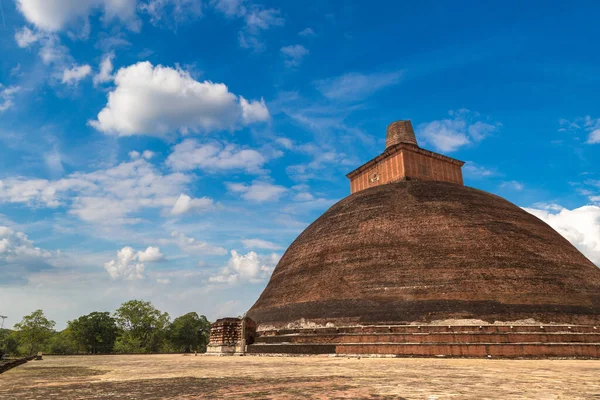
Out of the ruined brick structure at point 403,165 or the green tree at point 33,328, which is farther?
the green tree at point 33,328

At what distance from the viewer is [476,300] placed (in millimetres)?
17328

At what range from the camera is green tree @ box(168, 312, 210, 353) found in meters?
61.0

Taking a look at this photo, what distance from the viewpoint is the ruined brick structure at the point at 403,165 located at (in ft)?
93.7

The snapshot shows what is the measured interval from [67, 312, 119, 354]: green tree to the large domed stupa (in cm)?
4298

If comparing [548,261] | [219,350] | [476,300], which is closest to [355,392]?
[476,300]

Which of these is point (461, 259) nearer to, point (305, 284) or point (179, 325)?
point (305, 284)

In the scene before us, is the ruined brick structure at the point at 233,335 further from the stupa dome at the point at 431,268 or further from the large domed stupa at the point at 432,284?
the stupa dome at the point at 431,268

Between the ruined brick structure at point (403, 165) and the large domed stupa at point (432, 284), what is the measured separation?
223 centimetres

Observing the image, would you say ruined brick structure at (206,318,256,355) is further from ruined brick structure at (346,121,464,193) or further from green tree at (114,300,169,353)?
green tree at (114,300,169,353)

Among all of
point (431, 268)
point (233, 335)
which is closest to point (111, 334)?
point (233, 335)

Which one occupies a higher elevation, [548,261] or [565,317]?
[548,261]

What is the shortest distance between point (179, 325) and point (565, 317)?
187 ft

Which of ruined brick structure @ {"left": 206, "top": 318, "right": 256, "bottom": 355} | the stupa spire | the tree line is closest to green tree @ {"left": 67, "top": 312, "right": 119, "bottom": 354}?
the tree line

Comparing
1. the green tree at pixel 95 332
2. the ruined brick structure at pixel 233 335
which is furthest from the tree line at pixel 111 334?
the ruined brick structure at pixel 233 335
